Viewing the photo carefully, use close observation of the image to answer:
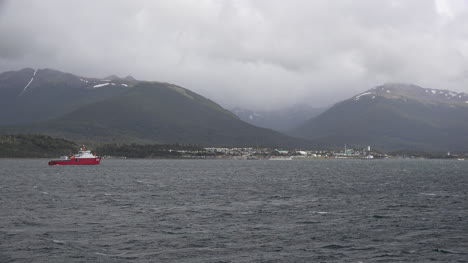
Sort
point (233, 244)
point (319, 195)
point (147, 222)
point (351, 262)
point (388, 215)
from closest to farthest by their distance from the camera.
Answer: point (351, 262)
point (233, 244)
point (147, 222)
point (388, 215)
point (319, 195)

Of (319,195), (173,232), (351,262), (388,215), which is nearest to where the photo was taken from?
(351,262)

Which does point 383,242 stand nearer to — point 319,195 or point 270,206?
point 270,206

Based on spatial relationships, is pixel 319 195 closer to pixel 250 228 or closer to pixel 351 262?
pixel 250 228

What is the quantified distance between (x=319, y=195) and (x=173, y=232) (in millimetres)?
40487

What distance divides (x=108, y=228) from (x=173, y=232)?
682 centimetres

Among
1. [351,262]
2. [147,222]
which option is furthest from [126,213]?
[351,262]

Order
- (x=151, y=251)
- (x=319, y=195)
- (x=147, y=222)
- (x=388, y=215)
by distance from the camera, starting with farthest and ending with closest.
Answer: (x=319, y=195) < (x=388, y=215) < (x=147, y=222) < (x=151, y=251)

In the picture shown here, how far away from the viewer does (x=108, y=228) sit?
51750 mm

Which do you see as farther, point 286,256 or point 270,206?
point 270,206

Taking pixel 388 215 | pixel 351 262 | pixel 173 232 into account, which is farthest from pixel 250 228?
pixel 388 215

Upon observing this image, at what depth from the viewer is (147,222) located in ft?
182

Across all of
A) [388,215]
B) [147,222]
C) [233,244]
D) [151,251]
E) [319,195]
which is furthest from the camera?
[319,195]

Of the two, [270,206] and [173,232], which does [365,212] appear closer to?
[270,206]

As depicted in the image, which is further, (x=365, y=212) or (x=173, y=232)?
(x=365, y=212)
